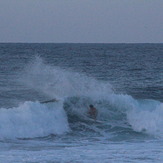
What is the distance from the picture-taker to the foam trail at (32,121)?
15828mm

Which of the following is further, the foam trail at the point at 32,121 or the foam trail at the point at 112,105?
the foam trail at the point at 112,105

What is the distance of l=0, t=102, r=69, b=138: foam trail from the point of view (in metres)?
15.8

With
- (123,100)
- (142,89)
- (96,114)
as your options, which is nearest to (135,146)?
(96,114)

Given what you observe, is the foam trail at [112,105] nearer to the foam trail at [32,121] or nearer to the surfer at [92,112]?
the surfer at [92,112]

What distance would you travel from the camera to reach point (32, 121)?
17.0 metres

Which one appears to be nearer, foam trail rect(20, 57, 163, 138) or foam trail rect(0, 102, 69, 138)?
foam trail rect(0, 102, 69, 138)

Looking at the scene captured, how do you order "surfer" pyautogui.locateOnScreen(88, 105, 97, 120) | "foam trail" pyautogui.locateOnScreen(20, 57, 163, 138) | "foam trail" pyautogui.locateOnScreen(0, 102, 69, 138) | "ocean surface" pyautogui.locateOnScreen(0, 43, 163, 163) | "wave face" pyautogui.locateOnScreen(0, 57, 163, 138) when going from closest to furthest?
"ocean surface" pyautogui.locateOnScreen(0, 43, 163, 163) < "foam trail" pyautogui.locateOnScreen(0, 102, 69, 138) < "wave face" pyautogui.locateOnScreen(0, 57, 163, 138) < "foam trail" pyautogui.locateOnScreen(20, 57, 163, 138) < "surfer" pyautogui.locateOnScreen(88, 105, 97, 120)

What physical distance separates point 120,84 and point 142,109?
29.2 ft

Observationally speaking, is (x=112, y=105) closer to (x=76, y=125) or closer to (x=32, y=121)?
(x=76, y=125)

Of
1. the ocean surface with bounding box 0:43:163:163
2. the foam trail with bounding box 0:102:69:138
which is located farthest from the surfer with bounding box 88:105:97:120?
the foam trail with bounding box 0:102:69:138

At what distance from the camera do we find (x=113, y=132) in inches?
680

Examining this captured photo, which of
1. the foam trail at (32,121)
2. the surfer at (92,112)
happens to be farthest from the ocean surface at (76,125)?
the surfer at (92,112)

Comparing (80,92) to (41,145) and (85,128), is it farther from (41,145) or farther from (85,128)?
(41,145)

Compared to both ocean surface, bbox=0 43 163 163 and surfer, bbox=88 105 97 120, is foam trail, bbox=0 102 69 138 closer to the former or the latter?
ocean surface, bbox=0 43 163 163
